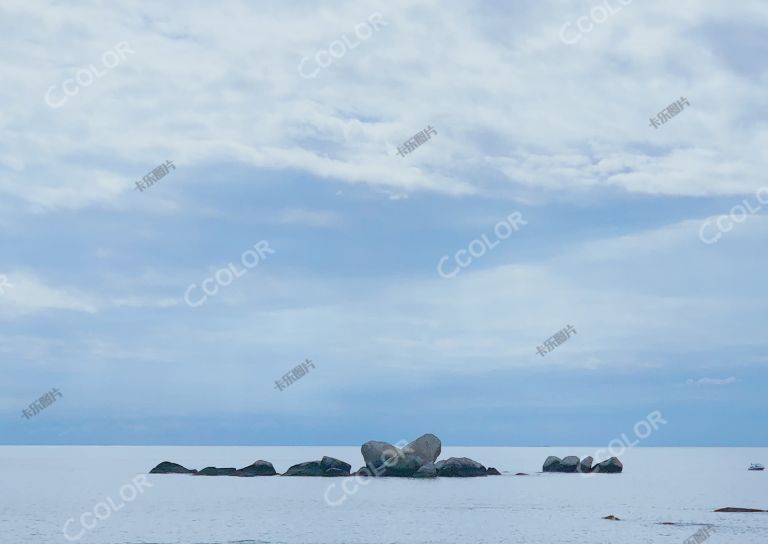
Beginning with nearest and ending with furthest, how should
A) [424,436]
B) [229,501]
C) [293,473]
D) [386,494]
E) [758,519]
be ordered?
[758,519], [229,501], [386,494], [424,436], [293,473]

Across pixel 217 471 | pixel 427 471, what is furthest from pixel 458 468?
pixel 217 471

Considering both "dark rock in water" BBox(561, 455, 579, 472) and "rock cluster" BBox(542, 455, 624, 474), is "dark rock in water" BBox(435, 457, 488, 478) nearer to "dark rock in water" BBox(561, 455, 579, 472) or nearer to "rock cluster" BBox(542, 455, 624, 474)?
"rock cluster" BBox(542, 455, 624, 474)

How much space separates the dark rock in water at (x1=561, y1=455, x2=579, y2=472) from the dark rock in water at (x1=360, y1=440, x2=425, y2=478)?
33.3 meters

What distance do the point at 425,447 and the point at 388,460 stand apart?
4.22 metres

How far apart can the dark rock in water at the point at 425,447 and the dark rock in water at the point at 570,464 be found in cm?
3284

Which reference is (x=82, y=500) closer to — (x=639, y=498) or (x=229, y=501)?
(x=229, y=501)

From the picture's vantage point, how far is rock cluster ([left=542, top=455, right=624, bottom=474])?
382 ft

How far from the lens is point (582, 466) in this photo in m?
116

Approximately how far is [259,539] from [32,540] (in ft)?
41.2

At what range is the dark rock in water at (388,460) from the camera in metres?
94.1

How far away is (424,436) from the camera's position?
313ft

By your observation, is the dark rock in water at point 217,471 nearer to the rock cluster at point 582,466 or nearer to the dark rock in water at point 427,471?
the dark rock in water at point 427,471

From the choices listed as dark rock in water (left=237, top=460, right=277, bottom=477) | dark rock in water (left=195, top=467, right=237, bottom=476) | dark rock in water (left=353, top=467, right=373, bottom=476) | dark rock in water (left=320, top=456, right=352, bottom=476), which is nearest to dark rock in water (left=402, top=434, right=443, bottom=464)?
dark rock in water (left=353, top=467, right=373, bottom=476)

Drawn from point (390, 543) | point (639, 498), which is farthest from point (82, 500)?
point (639, 498)
